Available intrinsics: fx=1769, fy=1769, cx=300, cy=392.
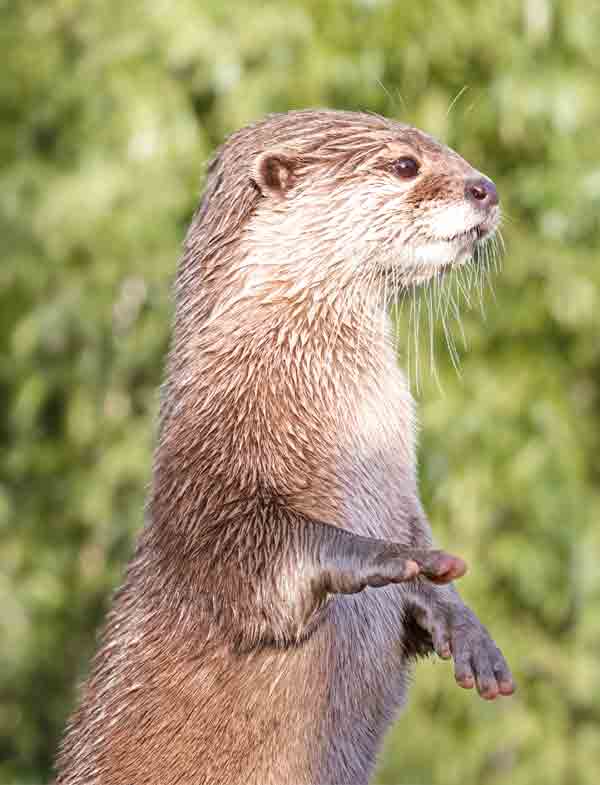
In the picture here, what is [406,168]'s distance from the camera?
8.64ft

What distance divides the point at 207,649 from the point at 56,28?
3.36 meters

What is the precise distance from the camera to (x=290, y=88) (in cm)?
476

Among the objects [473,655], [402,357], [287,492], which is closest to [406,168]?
[287,492]

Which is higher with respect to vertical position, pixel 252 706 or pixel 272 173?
pixel 272 173

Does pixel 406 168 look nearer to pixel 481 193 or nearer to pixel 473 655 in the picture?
pixel 481 193

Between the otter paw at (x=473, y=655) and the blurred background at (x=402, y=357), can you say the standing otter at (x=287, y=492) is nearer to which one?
the otter paw at (x=473, y=655)

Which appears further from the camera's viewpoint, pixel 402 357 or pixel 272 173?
pixel 402 357

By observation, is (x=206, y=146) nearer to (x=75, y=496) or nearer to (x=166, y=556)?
(x=75, y=496)

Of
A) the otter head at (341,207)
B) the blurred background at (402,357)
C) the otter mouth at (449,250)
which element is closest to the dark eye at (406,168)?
the otter head at (341,207)

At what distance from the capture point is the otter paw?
2.15 metres

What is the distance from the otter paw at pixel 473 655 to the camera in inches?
84.6

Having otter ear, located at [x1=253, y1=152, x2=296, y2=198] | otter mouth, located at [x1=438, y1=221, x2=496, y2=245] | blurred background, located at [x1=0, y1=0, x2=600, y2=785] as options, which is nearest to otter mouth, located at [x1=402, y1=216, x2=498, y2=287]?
otter mouth, located at [x1=438, y1=221, x2=496, y2=245]

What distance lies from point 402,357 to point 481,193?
81.0 inches

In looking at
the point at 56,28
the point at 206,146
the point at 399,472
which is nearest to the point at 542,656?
the point at 206,146
